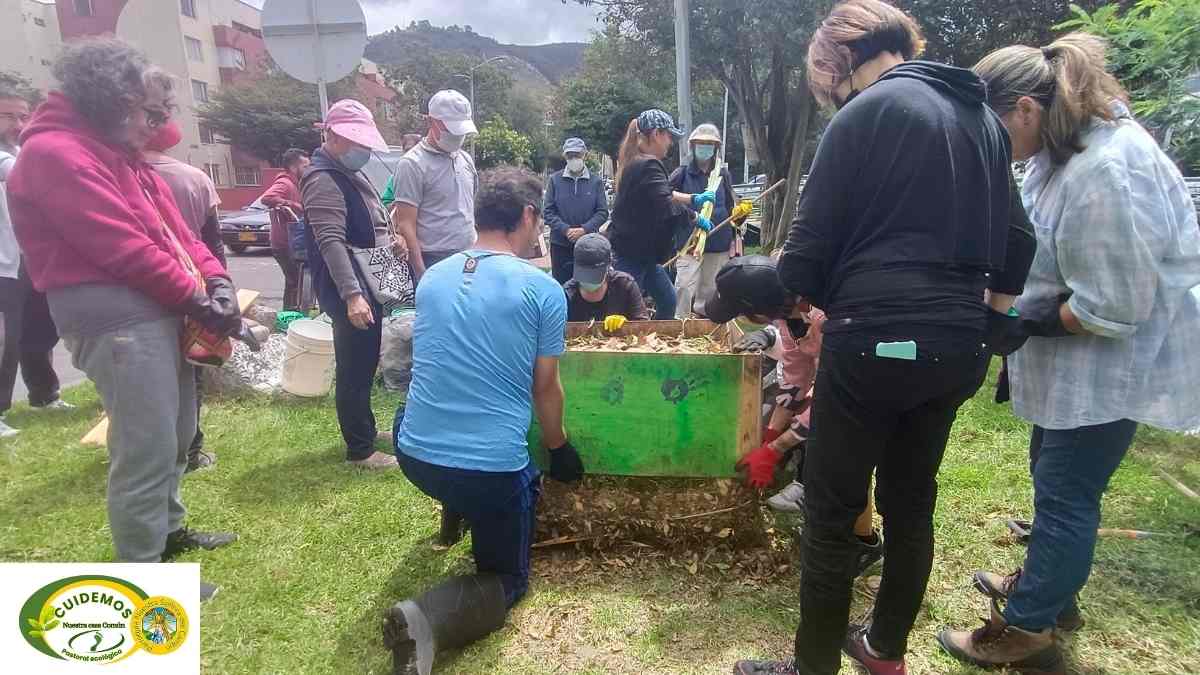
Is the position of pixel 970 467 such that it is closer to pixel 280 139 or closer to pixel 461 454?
pixel 461 454

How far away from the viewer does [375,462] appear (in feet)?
12.7

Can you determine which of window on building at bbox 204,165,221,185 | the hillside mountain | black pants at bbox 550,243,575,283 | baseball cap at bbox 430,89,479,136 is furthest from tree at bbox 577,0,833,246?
the hillside mountain

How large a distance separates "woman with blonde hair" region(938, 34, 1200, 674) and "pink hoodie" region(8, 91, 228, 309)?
2.64 meters

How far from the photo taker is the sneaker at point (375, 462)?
3.85m

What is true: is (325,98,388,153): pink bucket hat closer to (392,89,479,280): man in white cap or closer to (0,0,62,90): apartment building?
(392,89,479,280): man in white cap

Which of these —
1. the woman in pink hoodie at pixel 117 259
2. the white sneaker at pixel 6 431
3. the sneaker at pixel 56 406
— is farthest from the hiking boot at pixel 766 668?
the sneaker at pixel 56 406

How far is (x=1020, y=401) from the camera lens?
6.82ft

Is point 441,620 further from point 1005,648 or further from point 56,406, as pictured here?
point 56,406

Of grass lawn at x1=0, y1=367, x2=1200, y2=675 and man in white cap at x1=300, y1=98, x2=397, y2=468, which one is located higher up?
Answer: man in white cap at x1=300, y1=98, x2=397, y2=468

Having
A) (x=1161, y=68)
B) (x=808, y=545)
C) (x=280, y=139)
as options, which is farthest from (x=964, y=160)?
(x=280, y=139)

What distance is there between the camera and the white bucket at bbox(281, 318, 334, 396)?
15.3 feet

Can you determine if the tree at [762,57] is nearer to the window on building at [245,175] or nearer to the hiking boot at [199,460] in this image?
the hiking boot at [199,460]

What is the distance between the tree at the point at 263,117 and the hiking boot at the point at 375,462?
32.6m

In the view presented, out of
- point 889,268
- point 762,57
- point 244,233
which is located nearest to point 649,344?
point 889,268
